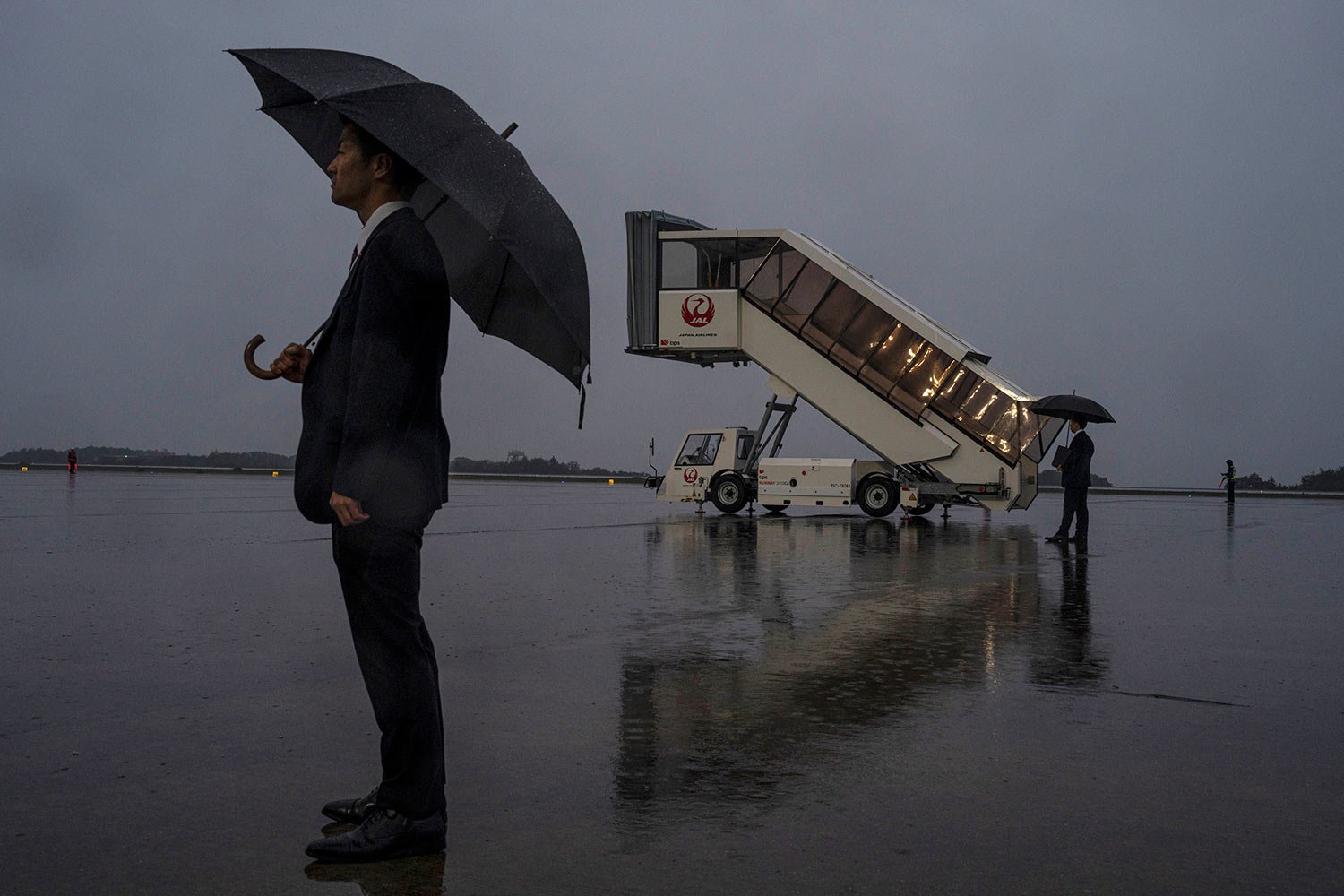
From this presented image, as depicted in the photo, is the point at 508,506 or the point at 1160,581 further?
the point at 508,506

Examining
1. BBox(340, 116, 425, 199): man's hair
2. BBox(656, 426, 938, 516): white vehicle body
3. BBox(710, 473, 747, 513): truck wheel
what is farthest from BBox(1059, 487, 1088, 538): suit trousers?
BBox(340, 116, 425, 199): man's hair

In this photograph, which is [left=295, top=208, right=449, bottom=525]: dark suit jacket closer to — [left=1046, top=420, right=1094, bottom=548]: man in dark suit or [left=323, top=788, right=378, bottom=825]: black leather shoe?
[left=323, top=788, right=378, bottom=825]: black leather shoe

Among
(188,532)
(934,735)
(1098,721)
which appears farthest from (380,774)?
(188,532)

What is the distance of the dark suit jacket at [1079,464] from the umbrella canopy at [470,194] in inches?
573

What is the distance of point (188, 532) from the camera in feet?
52.5

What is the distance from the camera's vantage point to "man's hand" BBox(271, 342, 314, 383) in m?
3.54

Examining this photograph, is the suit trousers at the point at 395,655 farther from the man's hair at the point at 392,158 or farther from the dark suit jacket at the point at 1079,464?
the dark suit jacket at the point at 1079,464

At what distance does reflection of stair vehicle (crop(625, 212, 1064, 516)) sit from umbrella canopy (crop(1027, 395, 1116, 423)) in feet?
7.79

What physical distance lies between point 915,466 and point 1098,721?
1827 centimetres

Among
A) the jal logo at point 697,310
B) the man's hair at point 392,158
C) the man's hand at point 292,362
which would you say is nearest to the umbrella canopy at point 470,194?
the man's hair at point 392,158

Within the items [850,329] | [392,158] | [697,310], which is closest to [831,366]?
[850,329]

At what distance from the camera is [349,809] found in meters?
3.55

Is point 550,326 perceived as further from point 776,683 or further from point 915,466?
point 915,466

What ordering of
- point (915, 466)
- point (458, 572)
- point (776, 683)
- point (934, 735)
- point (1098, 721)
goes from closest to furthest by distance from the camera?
point (934, 735), point (1098, 721), point (776, 683), point (458, 572), point (915, 466)
